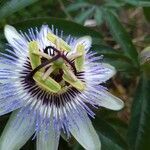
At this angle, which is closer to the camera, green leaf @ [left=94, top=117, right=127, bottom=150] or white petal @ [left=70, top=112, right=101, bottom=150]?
white petal @ [left=70, top=112, right=101, bottom=150]

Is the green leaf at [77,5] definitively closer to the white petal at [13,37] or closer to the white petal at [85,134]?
the white petal at [13,37]

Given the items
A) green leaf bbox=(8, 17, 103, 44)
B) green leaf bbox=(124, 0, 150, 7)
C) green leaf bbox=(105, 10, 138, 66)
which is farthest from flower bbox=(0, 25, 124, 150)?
green leaf bbox=(124, 0, 150, 7)

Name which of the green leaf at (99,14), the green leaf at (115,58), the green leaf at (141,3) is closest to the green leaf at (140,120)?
the green leaf at (115,58)

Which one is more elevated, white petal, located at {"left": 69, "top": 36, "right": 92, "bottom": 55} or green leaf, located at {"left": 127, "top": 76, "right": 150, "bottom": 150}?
white petal, located at {"left": 69, "top": 36, "right": 92, "bottom": 55}

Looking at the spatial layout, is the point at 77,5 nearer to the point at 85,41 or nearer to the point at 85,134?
the point at 85,41

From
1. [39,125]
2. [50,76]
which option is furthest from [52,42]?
[39,125]

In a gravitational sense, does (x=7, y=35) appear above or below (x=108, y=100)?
above

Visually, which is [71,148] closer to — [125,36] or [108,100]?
[108,100]

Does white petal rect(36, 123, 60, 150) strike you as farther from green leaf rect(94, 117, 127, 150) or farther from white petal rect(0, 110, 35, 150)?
green leaf rect(94, 117, 127, 150)
